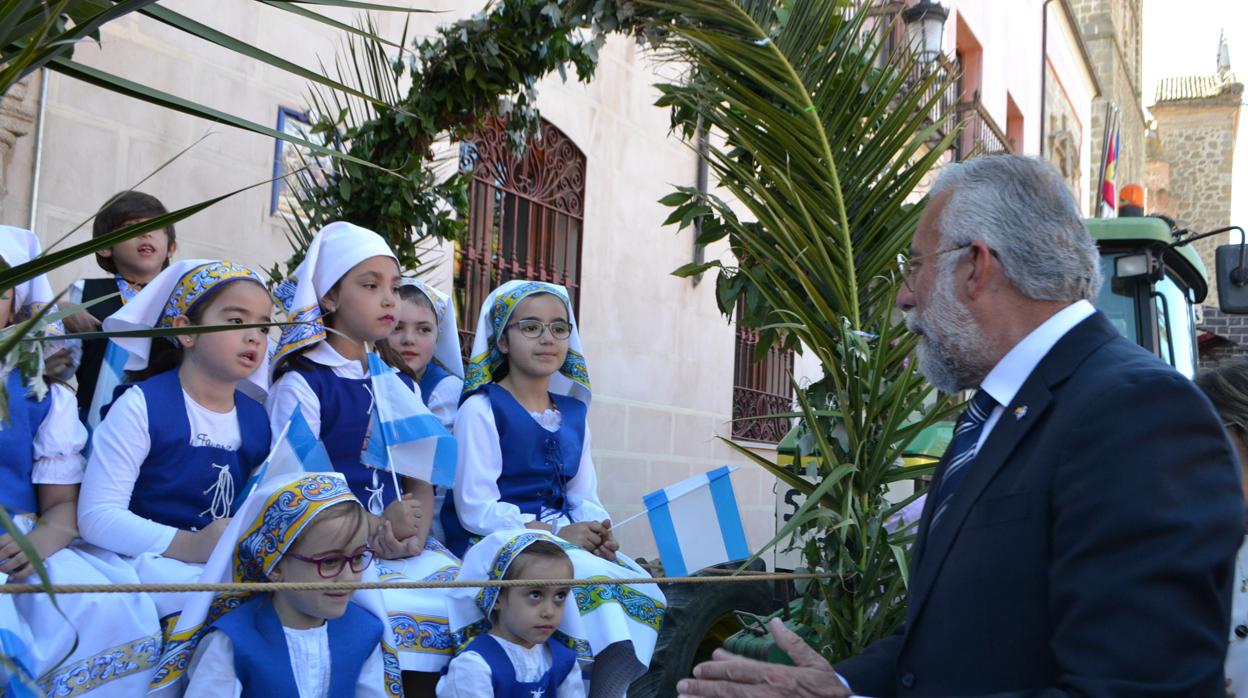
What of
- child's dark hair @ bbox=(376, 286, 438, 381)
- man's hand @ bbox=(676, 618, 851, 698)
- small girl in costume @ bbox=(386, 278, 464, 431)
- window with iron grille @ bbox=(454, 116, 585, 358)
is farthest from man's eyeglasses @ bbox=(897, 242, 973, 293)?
window with iron grille @ bbox=(454, 116, 585, 358)

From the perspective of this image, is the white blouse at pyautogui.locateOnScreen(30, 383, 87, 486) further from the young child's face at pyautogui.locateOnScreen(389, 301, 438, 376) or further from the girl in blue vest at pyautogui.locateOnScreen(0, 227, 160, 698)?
the young child's face at pyautogui.locateOnScreen(389, 301, 438, 376)

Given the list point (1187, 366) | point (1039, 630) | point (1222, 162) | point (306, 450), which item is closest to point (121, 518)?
point (306, 450)

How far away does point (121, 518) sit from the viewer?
3.29 meters

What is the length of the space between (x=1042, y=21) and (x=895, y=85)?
19459mm

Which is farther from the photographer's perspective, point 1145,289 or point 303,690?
point 1145,289

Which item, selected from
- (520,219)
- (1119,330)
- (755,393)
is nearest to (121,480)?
(1119,330)

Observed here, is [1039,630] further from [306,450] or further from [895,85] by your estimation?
[895,85]

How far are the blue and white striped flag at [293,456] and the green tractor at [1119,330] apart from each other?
5.68ft

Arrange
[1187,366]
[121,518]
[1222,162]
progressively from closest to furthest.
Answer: [121,518] → [1187,366] → [1222,162]

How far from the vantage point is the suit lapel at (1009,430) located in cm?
211

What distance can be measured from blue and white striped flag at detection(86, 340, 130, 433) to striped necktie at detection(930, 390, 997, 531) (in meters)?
2.63

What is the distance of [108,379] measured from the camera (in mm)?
3963

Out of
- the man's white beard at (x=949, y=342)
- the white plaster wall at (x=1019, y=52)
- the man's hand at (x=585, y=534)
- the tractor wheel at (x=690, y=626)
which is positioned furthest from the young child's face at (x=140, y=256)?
the white plaster wall at (x=1019, y=52)

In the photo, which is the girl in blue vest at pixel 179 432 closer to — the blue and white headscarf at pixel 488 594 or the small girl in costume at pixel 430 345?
the blue and white headscarf at pixel 488 594
